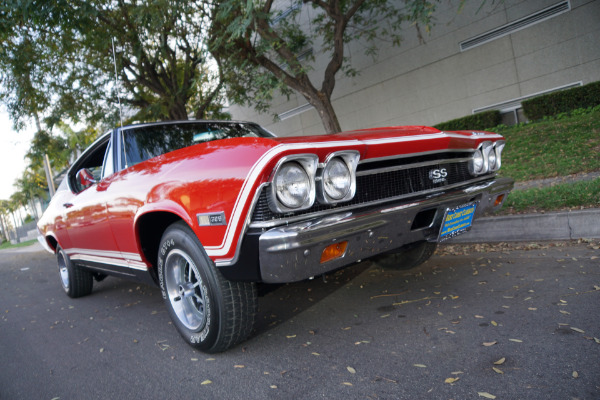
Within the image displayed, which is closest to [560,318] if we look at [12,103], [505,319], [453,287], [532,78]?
[505,319]

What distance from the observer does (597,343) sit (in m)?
2.16

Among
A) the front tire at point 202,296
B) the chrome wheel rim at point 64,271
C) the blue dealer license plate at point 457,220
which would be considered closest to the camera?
the front tire at point 202,296

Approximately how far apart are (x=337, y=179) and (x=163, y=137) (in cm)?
189

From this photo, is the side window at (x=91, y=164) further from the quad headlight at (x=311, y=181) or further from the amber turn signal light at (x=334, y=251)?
the amber turn signal light at (x=334, y=251)

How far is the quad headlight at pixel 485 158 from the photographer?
3295 millimetres

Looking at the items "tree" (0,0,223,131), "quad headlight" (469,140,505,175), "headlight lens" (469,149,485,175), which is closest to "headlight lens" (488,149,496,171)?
"quad headlight" (469,140,505,175)

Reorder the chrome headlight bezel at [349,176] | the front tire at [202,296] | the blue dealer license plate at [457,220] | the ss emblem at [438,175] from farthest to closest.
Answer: the ss emblem at [438,175], the blue dealer license plate at [457,220], the front tire at [202,296], the chrome headlight bezel at [349,176]

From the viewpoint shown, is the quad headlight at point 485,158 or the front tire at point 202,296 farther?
the quad headlight at point 485,158

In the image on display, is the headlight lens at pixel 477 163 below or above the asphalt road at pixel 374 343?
above

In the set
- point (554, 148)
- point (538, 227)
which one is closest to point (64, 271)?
point (538, 227)

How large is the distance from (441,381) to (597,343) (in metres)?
0.84

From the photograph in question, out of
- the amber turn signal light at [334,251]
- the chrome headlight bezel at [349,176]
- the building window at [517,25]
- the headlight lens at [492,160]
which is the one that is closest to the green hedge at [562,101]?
the building window at [517,25]

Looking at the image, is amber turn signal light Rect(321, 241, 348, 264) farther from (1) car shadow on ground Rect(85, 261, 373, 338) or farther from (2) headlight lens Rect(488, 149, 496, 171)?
(2) headlight lens Rect(488, 149, 496, 171)

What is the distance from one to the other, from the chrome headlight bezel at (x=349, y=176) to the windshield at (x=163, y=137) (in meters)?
1.70
